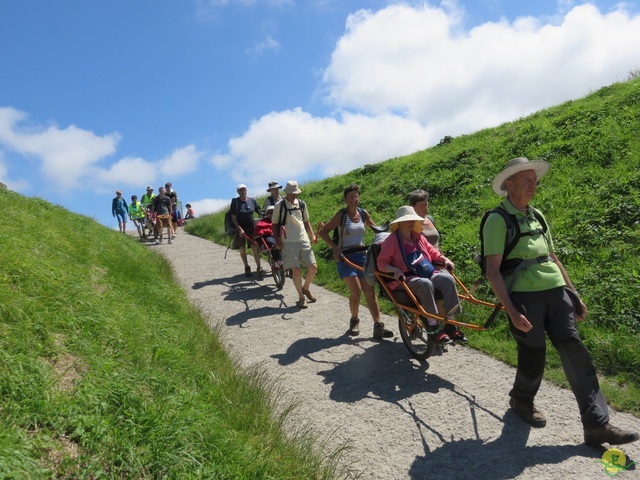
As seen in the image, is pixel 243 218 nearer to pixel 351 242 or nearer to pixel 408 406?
pixel 351 242

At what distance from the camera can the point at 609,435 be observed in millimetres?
3756

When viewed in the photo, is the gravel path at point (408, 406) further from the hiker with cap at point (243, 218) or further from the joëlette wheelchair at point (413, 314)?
the hiker with cap at point (243, 218)

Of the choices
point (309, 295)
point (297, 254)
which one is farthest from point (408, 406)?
point (297, 254)

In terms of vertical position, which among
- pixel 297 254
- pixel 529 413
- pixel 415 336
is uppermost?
pixel 297 254

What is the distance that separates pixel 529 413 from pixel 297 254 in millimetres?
5595

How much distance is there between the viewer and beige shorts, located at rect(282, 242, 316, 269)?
30.0 ft

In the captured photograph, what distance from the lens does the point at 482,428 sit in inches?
171

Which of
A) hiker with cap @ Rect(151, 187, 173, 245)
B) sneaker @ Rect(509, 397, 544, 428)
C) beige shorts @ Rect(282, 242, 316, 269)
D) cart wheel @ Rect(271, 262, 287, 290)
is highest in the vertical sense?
hiker with cap @ Rect(151, 187, 173, 245)

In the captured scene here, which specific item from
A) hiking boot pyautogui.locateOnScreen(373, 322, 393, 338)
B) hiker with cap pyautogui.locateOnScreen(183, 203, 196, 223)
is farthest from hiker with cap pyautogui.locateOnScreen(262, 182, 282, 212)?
hiker with cap pyautogui.locateOnScreen(183, 203, 196, 223)

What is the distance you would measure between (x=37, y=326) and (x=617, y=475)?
4644 mm

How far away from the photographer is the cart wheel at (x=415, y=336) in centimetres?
559

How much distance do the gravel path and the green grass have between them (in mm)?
497

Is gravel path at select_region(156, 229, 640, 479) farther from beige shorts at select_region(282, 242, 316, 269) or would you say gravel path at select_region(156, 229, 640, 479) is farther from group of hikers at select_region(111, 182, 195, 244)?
group of hikers at select_region(111, 182, 195, 244)

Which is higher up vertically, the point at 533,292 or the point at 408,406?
the point at 533,292
